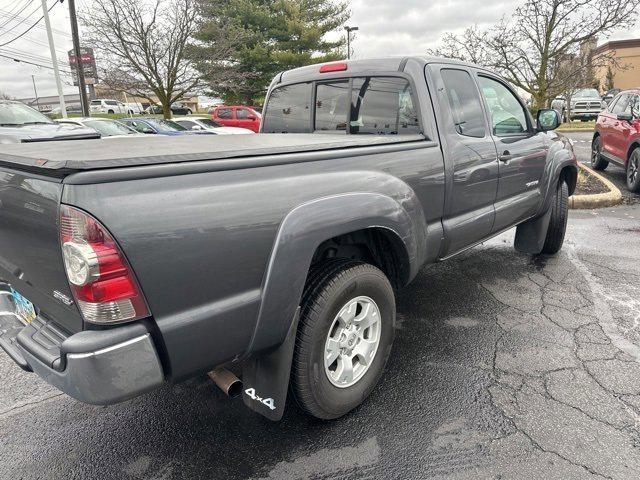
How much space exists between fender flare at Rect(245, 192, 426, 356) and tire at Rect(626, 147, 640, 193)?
Answer: 24.0 ft

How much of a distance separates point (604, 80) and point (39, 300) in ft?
148

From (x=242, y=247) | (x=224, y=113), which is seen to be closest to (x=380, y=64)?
(x=242, y=247)

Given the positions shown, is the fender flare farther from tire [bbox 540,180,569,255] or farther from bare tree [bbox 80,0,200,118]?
bare tree [bbox 80,0,200,118]

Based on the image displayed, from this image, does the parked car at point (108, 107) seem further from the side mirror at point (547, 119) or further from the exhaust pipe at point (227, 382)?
the exhaust pipe at point (227, 382)

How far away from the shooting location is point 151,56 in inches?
747

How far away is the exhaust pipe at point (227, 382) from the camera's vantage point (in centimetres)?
208

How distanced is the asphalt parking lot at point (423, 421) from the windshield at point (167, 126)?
545 inches

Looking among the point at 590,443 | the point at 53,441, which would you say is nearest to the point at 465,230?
the point at 590,443

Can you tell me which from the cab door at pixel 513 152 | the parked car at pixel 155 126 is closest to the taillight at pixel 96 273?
the cab door at pixel 513 152

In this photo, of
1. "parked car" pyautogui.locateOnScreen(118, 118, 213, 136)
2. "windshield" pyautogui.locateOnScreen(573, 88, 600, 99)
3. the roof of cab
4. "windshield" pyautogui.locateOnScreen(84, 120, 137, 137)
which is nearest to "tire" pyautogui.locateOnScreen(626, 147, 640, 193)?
the roof of cab

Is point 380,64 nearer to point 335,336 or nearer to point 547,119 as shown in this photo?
point 547,119

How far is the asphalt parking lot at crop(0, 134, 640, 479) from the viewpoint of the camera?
2146 mm

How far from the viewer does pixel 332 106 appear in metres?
3.64

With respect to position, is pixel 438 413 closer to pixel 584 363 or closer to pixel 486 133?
pixel 584 363
